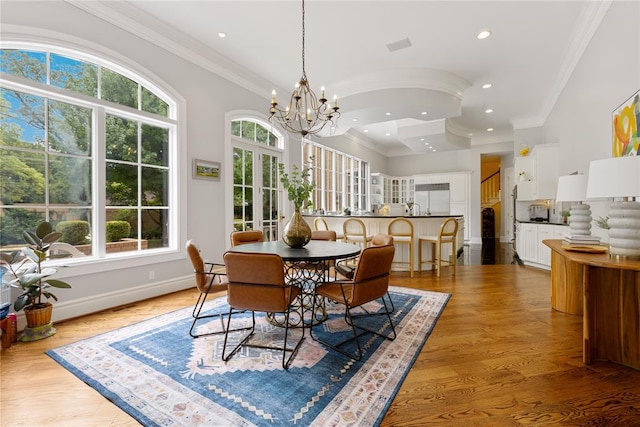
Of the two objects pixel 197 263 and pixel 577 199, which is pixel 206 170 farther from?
pixel 577 199

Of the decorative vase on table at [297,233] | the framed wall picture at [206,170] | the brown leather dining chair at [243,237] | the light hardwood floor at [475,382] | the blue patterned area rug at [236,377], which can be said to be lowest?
the light hardwood floor at [475,382]

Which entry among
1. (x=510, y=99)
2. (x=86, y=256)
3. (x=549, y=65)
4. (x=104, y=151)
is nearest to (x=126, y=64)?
(x=104, y=151)

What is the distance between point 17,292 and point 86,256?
611 millimetres

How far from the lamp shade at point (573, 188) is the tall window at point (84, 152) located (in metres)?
4.57

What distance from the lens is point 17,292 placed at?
263 centimetres

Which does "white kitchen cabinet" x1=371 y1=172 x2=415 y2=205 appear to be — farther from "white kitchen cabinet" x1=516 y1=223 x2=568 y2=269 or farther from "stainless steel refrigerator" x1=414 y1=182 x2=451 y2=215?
"white kitchen cabinet" x1=516 y1=223 x2=568 y2=269

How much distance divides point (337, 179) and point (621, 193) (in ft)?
21.7

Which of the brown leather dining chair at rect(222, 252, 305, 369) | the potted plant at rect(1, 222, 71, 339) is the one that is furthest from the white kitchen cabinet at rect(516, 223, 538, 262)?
the potted plant at rect(1, 222, 71, 339)

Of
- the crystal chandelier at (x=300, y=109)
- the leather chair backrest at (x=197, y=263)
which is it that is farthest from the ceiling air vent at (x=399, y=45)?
the leather chair backrest at (x=197, y=263)

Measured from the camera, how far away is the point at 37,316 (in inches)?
98.0

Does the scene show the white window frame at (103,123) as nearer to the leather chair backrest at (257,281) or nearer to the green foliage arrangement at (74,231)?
the green foliage arrangement at (74,231)

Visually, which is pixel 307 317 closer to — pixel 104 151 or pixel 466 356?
pixel 466 356

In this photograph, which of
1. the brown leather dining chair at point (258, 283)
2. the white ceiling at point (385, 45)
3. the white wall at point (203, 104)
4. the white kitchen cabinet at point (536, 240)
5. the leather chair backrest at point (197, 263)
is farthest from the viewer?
the white kitchen cabinet at point (536, 240)

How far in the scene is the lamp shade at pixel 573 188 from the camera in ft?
9.16
